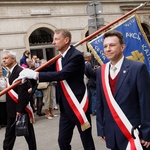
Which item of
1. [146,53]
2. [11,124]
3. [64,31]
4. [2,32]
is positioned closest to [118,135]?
[64,31]

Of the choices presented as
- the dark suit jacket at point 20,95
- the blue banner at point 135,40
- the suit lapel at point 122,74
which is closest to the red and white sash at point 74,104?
the dark suit jacket at point 20,95

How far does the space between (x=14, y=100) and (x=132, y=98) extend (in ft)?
7.64

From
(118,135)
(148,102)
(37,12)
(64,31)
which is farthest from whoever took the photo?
(37,12)

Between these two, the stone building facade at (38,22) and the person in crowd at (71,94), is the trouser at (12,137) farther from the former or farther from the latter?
the stone building facade at (38,22)

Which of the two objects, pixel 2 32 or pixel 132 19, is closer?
pixel 132 19

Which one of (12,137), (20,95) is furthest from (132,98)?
(12,137)

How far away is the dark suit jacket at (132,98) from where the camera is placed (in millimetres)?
2807

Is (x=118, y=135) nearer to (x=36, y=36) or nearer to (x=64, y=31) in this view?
(x=64, y=31)

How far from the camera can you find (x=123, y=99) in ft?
9.50

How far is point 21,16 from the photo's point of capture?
1437cm

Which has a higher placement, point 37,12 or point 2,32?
point 37,12

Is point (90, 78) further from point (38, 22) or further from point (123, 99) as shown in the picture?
point (38, 22)

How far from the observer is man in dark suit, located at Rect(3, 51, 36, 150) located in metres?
4.51

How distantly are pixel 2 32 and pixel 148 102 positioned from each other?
38.7 feet
